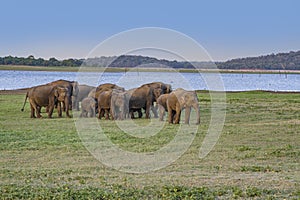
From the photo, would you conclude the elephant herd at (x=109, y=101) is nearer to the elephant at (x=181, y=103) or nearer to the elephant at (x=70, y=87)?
the elephant at (x=70, y=87)

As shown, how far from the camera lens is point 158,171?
42.1ft

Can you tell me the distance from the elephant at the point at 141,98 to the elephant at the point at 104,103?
1.12 meters

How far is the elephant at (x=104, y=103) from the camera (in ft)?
85.6

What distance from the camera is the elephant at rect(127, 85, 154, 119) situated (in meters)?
27.1

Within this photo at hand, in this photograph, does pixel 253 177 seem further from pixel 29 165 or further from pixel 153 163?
pixel 29 165

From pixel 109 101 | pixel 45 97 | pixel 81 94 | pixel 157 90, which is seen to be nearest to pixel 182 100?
pixel 109 101

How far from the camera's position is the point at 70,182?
A: 36.7ft

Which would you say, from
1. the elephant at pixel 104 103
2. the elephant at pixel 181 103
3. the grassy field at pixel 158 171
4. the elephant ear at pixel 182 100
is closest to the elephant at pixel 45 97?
the elephant at pixel 104 103

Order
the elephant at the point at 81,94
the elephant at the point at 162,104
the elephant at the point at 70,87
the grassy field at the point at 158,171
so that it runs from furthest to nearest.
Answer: the elephant at the point at 81,94 < the elephant at the point at 70,87 < the elephant at the point at 162,104 < the grassy field at the point at 158,171

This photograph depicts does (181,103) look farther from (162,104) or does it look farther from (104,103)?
(104,103)

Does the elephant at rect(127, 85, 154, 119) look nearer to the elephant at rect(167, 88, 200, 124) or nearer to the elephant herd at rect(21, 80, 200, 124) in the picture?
the elephant herd at rect(21, 80, 200, 124)

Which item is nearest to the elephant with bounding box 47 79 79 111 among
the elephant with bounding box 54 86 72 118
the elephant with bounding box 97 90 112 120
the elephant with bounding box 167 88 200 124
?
the elephant with bounding box 54 86 72 118

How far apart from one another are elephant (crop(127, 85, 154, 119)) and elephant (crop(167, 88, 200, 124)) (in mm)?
3280

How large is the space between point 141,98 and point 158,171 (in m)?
14.7
